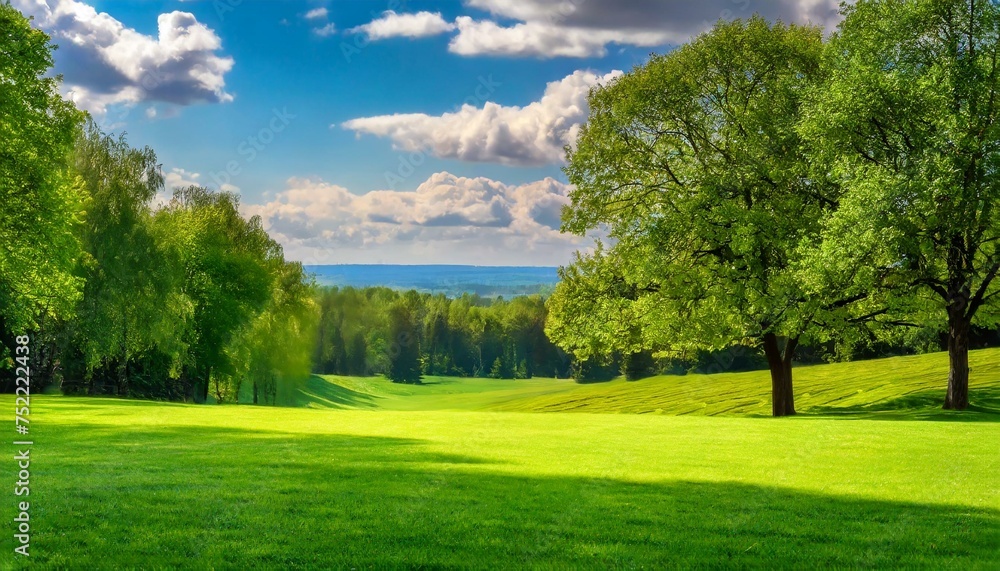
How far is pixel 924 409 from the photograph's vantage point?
39281 mm

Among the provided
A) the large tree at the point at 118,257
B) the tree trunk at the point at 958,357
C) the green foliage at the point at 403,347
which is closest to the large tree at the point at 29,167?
the large tree at the point at 118,257

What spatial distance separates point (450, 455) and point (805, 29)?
31171 millimetres

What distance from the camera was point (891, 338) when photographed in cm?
3891

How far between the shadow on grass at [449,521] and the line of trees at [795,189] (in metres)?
21.1

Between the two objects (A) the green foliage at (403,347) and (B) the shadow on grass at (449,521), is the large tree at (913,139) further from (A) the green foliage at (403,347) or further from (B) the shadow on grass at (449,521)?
(A) the green foliage at (403,347)

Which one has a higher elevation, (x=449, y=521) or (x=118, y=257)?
(x=118, y=257)

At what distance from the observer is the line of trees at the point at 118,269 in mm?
31344

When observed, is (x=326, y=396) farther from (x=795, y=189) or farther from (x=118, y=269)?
(x=795, y=189)

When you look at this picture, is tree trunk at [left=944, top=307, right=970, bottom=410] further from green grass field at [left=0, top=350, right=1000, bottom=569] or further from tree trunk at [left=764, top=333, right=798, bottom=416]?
green grass field at [left=0, top=350, right=1000, bottom=569]

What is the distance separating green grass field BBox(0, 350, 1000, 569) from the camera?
30.5 feet

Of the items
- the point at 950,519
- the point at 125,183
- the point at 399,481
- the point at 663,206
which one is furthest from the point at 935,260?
the point at 125,183

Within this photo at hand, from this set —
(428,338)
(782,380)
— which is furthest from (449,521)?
(428,338)

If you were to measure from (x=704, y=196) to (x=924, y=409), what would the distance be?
1749 centimetres

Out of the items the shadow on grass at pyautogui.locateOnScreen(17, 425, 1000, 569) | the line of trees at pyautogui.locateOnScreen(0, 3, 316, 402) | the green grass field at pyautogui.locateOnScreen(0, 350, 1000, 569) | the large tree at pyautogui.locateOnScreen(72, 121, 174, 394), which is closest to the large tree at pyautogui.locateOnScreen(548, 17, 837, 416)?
the green grass field at pyautogui.locateOnScreen(0, 350, 1000, 569)
